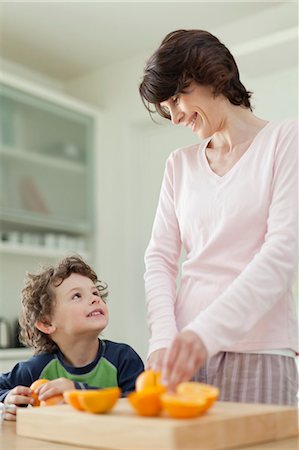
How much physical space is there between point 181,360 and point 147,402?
106mm

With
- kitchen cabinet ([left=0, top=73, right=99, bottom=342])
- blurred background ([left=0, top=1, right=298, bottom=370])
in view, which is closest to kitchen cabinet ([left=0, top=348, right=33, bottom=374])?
blurred background ([left=0, top=1, right=298, bottom=370])

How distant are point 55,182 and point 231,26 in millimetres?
1399

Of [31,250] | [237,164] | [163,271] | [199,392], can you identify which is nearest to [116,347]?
[163,271]

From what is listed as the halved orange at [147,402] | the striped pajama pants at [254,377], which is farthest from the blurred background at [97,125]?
the halved orange at [147,402]

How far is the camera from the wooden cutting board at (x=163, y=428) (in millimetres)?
879

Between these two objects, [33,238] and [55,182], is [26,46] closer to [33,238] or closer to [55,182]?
[55,182]

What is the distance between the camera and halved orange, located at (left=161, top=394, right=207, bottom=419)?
2.94ft

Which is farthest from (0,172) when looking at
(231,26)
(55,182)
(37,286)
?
(37,286)

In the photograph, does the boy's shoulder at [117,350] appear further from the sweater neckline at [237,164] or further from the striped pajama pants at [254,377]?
the sweater neckline at [237,164]

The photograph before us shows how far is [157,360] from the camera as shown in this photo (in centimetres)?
112

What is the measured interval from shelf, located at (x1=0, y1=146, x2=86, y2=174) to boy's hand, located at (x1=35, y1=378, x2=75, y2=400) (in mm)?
2770

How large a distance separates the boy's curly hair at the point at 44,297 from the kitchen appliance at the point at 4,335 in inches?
80.3

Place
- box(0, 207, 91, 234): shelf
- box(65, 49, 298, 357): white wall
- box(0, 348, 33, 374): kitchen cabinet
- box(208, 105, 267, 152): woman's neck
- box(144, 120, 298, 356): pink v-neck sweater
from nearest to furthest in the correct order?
box(144, 120, 298, 356): pink v-neck sweater → box(208, 105, 267, 152): woman's neck → box(0, 348, 33, 374): kitchen cabinet → box(0, 207, 91, 234): shelf → box(65, 49, 298, 357): white wall

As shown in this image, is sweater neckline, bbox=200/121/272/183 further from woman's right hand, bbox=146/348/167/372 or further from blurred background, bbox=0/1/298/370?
blurred background, bbox=0/1/298/370
